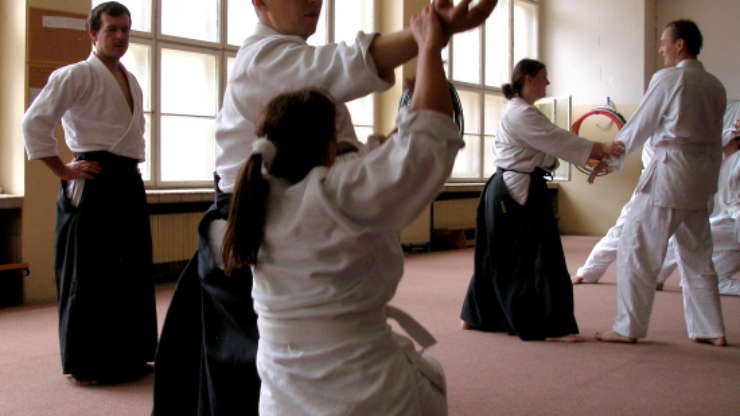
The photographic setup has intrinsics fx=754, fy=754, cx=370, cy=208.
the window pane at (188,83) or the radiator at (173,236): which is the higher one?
the window pane at (188,83)

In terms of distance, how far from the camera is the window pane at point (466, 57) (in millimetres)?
9367

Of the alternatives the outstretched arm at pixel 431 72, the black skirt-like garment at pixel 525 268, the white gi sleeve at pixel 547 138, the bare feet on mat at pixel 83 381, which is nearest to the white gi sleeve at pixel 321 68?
the outstretched arm at pixel 431 72

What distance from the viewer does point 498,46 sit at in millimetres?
10109

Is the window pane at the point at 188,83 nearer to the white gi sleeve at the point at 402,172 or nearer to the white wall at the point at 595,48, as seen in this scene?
the white gi sleeve at the point at 402,172

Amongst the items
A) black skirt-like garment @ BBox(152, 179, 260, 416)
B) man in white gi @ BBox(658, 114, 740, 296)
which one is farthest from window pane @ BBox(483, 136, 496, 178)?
black skirt-like garment @ BBox(152, 179, 260, 416)

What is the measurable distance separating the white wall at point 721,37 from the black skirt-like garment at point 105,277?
8.34 meters

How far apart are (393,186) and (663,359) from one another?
2693 millimetres

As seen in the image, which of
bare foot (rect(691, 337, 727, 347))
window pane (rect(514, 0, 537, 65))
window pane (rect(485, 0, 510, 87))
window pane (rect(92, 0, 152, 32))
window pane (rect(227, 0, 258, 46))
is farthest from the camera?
window pane (rect(514, 0, 537, 65))

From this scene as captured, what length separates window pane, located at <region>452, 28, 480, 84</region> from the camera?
9367 mm

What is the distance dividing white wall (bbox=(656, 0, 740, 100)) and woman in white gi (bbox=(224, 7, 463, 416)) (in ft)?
30.2

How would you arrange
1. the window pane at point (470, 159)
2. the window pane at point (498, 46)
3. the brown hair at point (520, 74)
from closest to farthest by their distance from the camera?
the brown hair at point (520, 74) < the window pane at point (470, 159) < the window pane at point (498, 46)

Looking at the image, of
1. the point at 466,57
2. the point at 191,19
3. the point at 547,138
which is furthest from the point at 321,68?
the point at 466,57

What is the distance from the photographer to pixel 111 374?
120 inches

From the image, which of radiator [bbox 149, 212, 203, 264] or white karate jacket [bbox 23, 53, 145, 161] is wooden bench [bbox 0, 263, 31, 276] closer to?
radiator [bbox 149, 212, 203, 264]
